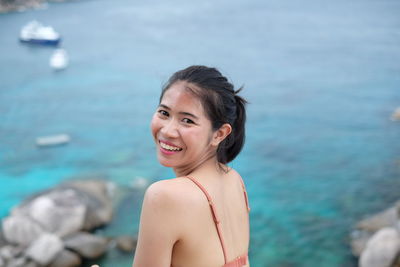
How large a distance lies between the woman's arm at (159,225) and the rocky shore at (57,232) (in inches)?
328

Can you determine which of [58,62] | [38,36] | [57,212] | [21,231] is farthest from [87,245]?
[38,36]

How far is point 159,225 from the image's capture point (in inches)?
68.1

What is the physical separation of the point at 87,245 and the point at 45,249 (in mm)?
839

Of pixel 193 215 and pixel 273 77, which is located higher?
pixel 193 215

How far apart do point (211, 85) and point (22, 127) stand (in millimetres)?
17056

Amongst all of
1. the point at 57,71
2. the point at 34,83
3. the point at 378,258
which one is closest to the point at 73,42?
the point at 57,71

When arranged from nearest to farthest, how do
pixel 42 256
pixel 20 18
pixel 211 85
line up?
pixel 211 85, pixel 42 256, pixel 20 18

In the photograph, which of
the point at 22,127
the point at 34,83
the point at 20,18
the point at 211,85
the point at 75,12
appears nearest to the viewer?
the point at 211,85

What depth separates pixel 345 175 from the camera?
13234mm

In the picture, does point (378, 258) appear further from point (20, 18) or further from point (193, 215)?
point (20, 18)

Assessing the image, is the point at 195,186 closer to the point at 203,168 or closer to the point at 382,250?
the point at 203,168

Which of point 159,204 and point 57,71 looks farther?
point 57,71

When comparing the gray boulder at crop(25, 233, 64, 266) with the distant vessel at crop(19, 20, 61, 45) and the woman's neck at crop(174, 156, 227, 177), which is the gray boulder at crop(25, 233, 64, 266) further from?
the distant vessel at crop(19, 20, 61, 45)

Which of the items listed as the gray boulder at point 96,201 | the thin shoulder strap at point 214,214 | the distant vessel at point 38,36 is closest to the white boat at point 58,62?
the distant vessel at point 38,36
